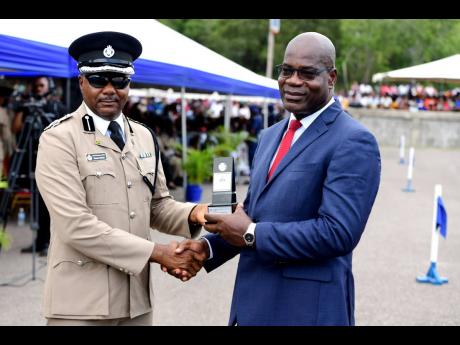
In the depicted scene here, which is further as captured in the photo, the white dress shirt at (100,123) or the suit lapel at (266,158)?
the white dress shirt at (100,123)

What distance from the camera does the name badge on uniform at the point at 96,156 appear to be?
2.93 m

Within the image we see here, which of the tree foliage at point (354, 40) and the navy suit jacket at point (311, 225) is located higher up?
the tree foliage at point (354, 40)

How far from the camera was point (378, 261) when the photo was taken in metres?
8.40

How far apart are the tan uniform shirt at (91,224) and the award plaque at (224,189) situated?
0.44 meters

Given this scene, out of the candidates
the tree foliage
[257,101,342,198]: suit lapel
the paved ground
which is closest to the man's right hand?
[257,101,342,198]: suit lapel

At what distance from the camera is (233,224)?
266cm

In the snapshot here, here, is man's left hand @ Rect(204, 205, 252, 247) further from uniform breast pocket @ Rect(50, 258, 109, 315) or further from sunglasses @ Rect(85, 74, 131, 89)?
sunglasses @ Rect(85, 74, 131, 89)

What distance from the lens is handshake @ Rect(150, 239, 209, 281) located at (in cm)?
310

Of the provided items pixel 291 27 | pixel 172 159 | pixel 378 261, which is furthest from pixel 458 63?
pixel 291 27

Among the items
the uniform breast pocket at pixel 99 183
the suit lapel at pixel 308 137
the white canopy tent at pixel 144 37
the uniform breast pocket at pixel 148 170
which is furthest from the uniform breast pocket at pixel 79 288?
the white canopy tent at pixel 144 37

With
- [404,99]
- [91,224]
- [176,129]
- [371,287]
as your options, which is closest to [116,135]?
[91,224]

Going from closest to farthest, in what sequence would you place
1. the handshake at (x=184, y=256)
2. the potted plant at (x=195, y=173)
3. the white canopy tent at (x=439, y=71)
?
the handshake at (x=184, y=256) → the white canopy tent at (x=439, y=71) → the potted plant at (x=195, y=173)

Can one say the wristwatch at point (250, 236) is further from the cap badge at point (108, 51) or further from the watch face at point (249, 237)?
the cap badge at point (108, 51)
